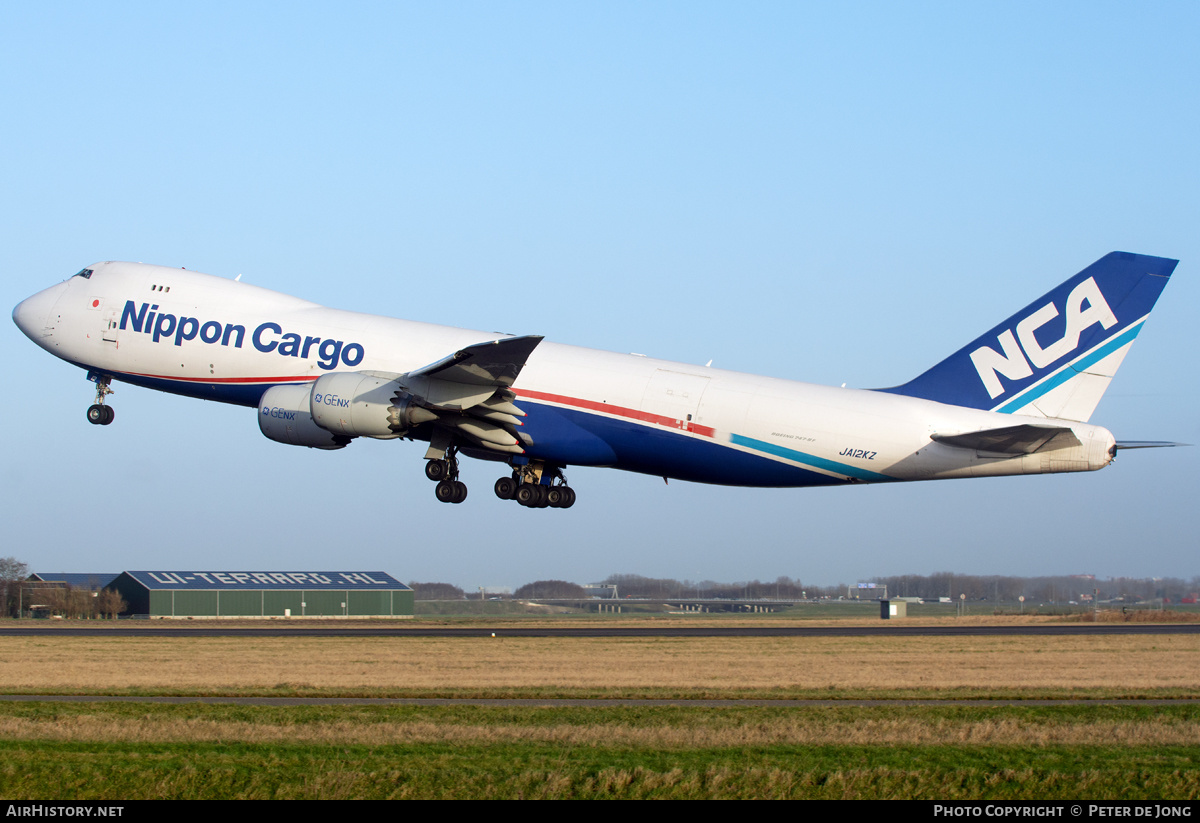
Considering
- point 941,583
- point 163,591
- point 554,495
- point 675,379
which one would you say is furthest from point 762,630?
point 941,583

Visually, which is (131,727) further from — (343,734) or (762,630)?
(762,630)

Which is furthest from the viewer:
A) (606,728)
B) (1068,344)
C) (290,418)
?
(290,418)

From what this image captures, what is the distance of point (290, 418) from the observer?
3725 centimetres

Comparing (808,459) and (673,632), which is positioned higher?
(808,459)

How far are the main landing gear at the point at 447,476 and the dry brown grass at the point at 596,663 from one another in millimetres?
4867

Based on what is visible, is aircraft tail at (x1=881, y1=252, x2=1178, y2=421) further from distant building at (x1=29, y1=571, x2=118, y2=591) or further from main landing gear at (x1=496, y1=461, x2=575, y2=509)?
distant building at (x1=29, y1=571, x2=118, y2=591)

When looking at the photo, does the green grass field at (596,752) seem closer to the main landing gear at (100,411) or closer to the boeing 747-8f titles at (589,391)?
the boeing 747-8f titles at (589,391)

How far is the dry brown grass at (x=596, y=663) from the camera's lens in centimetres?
2967

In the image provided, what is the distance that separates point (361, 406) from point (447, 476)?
473 centimetres

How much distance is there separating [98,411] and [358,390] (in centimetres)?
1314

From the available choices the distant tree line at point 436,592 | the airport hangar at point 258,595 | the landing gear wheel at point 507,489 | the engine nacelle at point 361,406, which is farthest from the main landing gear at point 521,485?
the distant tree line at point 436,592

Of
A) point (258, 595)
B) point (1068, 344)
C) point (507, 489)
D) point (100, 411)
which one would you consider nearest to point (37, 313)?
point (100, 411)

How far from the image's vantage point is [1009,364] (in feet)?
112

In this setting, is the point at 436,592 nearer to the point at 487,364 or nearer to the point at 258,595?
the point at 258,595
